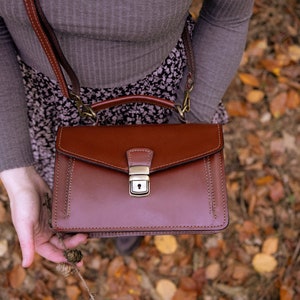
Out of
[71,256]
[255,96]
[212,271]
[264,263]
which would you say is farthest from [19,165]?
[255,96]

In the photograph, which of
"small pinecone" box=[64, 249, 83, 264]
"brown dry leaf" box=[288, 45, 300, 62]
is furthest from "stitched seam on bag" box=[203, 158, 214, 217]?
"brown dry leaf" box=[288, 45, 300, 62]

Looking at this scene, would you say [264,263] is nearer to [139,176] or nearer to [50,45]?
[139,176]

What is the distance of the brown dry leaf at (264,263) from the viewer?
7.32 ft

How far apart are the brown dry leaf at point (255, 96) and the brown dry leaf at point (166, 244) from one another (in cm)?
96

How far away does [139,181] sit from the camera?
117 cm

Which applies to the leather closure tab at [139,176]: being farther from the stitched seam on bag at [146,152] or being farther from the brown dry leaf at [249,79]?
the brown dry leaf at [249,79]

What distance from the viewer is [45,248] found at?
4.35 ft

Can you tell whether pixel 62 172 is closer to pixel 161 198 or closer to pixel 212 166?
pixel 161 198

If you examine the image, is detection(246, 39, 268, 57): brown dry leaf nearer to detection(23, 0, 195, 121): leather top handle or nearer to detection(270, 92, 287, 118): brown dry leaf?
detection(270, 92, 287, 118): brown dry leaf

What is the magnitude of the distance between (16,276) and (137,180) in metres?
1.25

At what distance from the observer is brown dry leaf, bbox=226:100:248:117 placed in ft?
8.43

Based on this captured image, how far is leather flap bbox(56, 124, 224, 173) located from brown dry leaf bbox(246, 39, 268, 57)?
1.65m

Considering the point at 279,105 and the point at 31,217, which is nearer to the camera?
the point at 31,217

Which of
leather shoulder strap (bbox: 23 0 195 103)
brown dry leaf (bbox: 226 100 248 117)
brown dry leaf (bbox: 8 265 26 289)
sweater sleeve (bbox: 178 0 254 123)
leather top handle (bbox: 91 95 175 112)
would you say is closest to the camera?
leather shoulder strap (bbox: 23 0 195 103)
